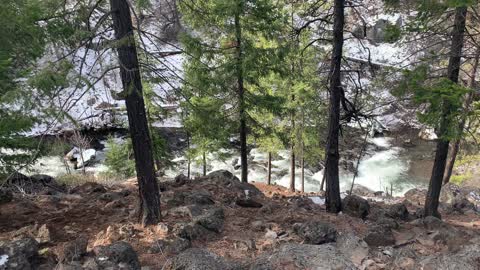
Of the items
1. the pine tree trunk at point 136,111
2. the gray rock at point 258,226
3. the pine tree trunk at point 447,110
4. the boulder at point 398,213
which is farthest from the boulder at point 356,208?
the pine tree trunk at point 136,111

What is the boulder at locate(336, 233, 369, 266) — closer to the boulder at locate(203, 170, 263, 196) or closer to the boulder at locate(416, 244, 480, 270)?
the boulder at locate(416, 244, 480, 270)

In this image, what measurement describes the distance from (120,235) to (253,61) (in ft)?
25.5

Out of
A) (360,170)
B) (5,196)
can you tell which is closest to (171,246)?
(5,196)

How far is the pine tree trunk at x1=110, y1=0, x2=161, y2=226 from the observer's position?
17.6ft

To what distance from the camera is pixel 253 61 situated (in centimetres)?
1215

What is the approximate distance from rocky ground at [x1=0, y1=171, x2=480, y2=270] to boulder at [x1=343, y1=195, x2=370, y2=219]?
26mm

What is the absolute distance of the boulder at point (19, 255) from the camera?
4180mm

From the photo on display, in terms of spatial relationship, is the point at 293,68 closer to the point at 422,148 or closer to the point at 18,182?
the point at 18,182

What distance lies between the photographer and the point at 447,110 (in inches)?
302

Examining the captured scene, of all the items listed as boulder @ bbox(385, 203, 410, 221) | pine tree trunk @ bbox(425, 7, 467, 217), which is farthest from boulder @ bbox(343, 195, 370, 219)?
pine tree trunk @ bbox(425, 7, 467, 217)

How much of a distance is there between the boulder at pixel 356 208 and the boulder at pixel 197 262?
17.5ft

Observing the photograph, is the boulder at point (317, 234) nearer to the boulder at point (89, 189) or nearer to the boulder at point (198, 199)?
the boulder at point (198, 199)

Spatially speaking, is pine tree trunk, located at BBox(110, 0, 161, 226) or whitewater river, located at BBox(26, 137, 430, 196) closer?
pine tree trunk, located at BBox(110, 0, 161, 226)

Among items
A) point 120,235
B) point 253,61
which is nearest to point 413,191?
point 253,61
